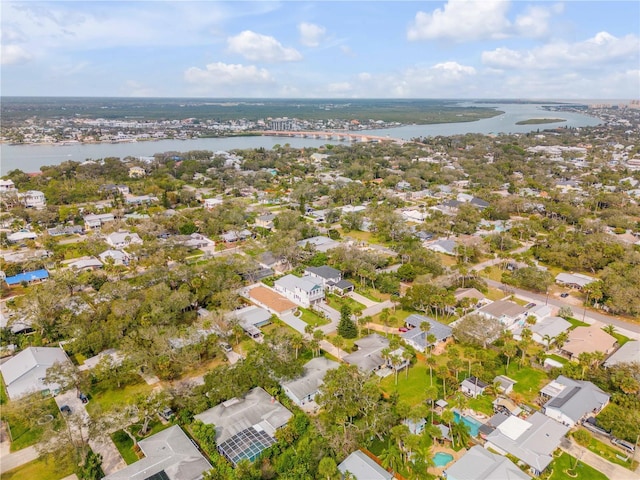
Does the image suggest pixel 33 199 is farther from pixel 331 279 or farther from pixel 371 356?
pixel 371 356

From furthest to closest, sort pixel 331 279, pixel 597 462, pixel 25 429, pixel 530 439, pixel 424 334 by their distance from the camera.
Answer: pixel 331 279 < pixel 424 334 < pixel 25 429 < pixel 530 439 < pixel 597 462

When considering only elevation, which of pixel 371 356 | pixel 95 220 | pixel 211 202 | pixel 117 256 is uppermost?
pixel 211 202

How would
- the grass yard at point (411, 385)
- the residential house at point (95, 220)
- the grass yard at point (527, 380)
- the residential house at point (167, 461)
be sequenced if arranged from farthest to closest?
the residential house at point (95, 220), the grass yard at point (527, 380), the grass yard at point (411, 385), the residential house at point (167, 461)

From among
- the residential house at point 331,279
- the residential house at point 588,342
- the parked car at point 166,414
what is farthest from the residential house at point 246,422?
the residential house at point 588,342

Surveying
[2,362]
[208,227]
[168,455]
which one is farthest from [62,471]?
[208,227]

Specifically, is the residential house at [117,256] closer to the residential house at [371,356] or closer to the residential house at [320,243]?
the residential house at [320,243]

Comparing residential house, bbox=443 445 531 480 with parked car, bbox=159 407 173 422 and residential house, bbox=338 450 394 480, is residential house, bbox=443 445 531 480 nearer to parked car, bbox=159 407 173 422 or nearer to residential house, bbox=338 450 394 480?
residential house, bbox=338 450 394 480

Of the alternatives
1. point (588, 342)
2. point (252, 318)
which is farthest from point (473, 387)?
point (252, 318)
